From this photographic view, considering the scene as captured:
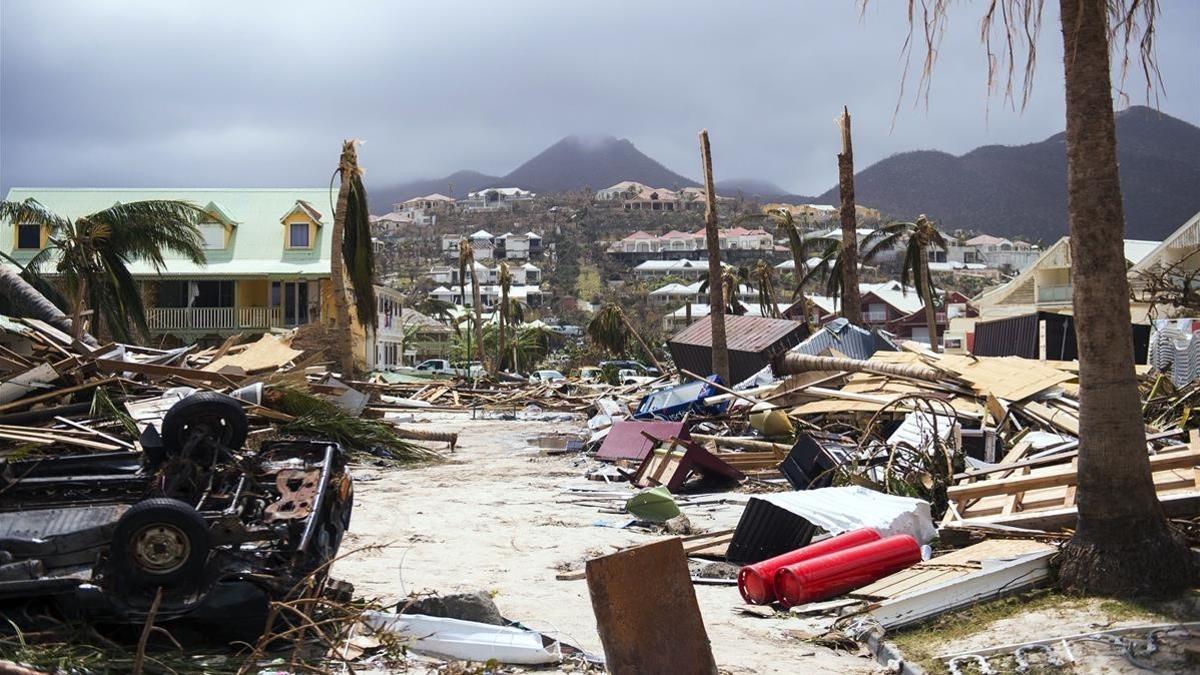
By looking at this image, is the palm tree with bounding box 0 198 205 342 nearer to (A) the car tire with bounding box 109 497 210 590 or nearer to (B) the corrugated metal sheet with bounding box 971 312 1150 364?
(A) the car tire with bounding box 109 497 210 590

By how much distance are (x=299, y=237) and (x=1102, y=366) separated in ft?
129

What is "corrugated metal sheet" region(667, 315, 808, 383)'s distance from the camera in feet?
94.1

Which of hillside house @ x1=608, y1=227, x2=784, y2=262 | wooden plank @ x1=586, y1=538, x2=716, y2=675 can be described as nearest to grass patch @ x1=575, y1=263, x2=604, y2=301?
hillside house @ x1=608, y1=227, x2=784, y2=262

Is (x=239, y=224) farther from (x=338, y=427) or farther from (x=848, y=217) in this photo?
(x=338, y=427)

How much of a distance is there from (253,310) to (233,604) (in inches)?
1524

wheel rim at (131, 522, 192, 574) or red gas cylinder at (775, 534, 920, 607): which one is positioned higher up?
wheel rim at (131, 522, 192, 574)

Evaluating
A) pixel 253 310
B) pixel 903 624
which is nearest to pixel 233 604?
pixel 903 624

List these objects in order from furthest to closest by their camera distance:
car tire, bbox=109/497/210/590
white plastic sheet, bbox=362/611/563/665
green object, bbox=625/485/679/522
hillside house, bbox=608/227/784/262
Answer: hillside house, bbox=608/227/784/262 → green object, bbox=625/485/679/522 → white plastic sheet, bbox=362/611/563/665 → car tire, bbox=109/497/210/590

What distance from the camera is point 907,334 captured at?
88.6 meters

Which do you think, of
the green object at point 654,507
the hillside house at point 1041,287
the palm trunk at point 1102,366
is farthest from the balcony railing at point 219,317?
the palm trunk at point 1102,366

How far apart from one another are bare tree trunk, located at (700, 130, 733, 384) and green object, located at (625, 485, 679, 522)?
51.5 feet

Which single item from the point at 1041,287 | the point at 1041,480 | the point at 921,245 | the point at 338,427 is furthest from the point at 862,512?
the point at 1041,287

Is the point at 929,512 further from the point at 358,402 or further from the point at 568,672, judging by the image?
the point at 358,402

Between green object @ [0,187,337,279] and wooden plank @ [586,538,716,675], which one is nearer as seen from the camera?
wooden plank @ [586,538,716,675]
